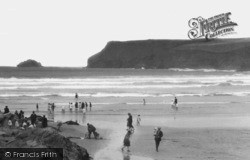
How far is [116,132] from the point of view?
23594 mm

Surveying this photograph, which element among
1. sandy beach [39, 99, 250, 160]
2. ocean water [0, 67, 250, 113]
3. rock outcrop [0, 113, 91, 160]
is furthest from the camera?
ocean water [0, 67, 250, 113]

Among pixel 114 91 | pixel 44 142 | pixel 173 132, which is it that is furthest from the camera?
pixel 114 91

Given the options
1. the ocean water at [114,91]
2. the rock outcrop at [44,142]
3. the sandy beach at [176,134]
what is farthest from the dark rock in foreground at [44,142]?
the ocean water at [114,91]

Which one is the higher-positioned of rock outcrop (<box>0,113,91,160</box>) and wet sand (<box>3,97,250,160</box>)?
rock outcrop (<box>0,113,91,160</box>)

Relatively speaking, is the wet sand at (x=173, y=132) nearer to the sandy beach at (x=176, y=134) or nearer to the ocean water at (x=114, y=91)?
the sandy beach at (x=176, y=134)

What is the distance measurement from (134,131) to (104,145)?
15.6 ft

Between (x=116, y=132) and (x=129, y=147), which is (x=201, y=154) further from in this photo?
(x=116, y=132)

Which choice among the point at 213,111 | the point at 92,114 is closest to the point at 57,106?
the point at 92,114

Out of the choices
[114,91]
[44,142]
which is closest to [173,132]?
[44,142]

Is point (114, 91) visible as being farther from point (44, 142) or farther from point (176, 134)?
point (44, 142)

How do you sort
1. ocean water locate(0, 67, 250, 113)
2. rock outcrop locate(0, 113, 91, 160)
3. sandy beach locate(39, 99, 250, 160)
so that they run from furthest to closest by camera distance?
ocean water locate(0, 67, 250, 113) < sandy beach locate(39, 99, 250, 160) < rock outcrop locate(0, 113, 91, 160)

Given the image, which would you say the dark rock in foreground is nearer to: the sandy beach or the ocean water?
the sandy beach

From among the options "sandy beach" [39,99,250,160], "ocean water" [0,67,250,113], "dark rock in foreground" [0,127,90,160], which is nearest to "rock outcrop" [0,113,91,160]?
"dark rock in foreground" [0,127,90,160]

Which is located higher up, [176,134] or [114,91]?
[114,91]
